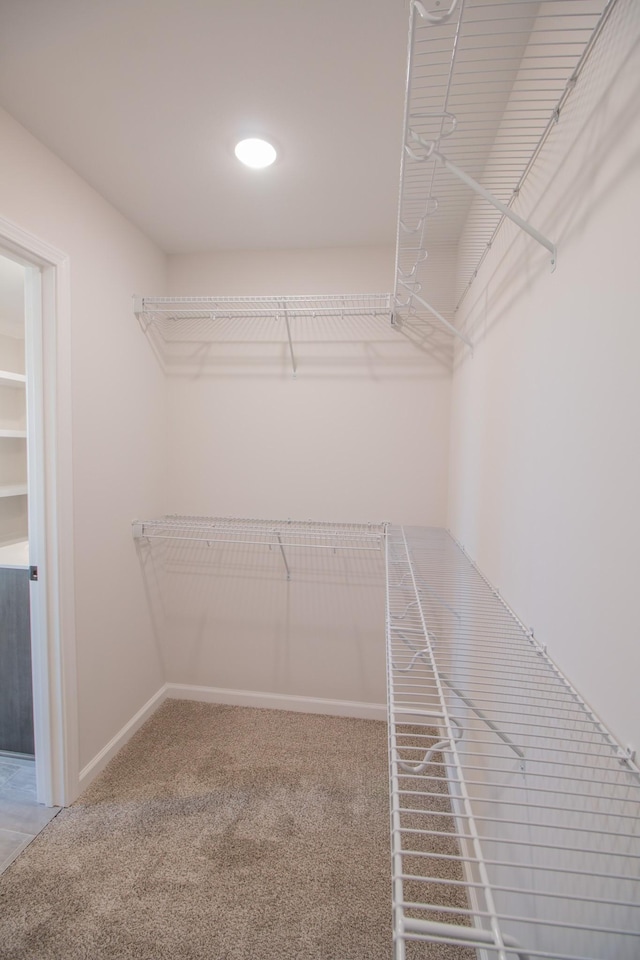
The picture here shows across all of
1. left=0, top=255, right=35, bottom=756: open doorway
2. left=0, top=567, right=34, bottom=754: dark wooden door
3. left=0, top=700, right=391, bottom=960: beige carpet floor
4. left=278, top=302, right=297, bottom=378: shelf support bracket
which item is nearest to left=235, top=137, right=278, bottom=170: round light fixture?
left=278, top=302, right=297, bottom=378: shelf support bracket

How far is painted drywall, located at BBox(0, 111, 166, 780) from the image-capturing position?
Answer: 163 cm

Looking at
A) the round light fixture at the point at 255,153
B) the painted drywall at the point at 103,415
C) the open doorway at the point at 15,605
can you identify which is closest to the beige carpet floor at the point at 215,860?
the open doorway at the point at 15,605

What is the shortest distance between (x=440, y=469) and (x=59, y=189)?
7.00ft

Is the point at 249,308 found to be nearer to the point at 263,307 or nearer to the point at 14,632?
the point at 263,307

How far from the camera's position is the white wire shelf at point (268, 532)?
2287 mm

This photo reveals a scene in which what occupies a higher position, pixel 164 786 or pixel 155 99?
pixel 155 99

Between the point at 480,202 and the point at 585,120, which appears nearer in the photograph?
the point at 585,120

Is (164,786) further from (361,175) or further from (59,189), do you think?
(361,175)

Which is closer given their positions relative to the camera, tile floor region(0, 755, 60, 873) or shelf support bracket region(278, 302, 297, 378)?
tile floor region(0, 755, 60, 873)

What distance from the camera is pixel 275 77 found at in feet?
4.25

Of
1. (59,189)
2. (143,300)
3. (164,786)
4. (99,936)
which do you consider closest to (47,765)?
(164,786)

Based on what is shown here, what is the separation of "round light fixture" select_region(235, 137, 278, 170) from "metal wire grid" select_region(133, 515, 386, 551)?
163 cm

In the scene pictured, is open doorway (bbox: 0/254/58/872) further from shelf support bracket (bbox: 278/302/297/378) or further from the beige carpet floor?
shelf support bracket (bbox: 278/302/297/378)

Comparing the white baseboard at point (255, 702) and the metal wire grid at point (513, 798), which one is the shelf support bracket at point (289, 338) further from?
the white baseboard at point (255, 702)
